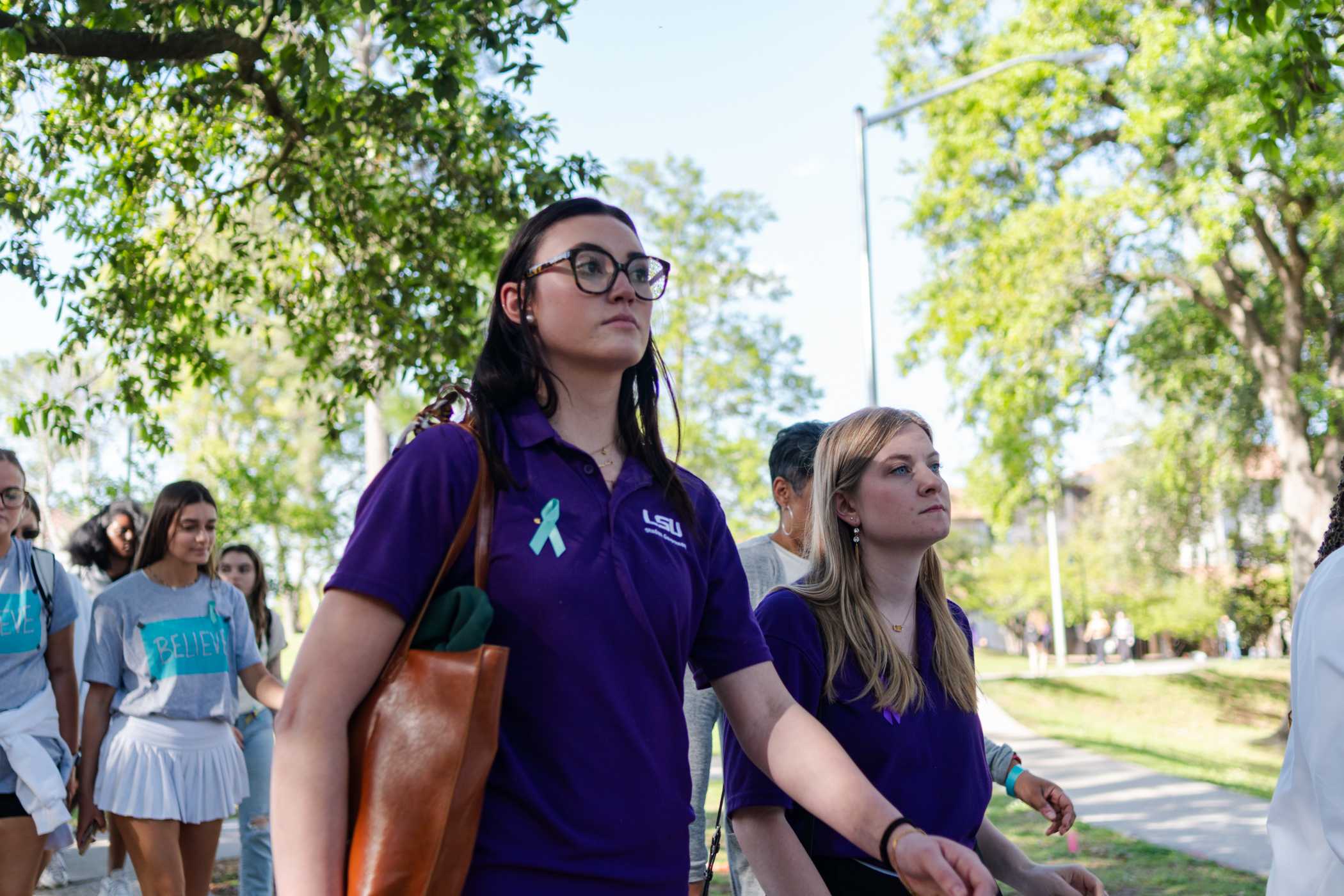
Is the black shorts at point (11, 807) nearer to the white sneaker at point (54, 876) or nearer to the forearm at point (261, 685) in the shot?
the forearm at point (261, 685)

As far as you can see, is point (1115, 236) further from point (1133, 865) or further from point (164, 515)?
point (164, 515)

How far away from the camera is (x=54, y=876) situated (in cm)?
828

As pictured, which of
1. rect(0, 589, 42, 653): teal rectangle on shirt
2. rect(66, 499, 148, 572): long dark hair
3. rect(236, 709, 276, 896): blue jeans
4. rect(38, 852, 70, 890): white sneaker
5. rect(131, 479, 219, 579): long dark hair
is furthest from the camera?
rect(38, 852, 70, 890): white sneaker

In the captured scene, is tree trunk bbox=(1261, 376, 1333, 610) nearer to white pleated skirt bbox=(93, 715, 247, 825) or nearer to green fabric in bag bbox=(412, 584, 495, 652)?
white pleated skirt bbox=(93, 715, 247, 825)

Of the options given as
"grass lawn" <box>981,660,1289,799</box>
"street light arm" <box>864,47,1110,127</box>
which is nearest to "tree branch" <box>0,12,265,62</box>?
"street light arm" <box>864,47,1110,127</box>

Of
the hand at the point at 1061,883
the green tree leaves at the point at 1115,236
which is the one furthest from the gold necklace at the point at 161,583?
the green tree leaves at the point at 1115,236

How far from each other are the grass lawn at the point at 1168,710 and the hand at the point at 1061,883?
13746mm

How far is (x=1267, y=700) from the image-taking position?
2138cm

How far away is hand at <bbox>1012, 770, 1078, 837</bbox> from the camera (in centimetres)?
325

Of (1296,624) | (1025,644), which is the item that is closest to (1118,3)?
(1296,624)

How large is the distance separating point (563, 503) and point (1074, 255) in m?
15.7

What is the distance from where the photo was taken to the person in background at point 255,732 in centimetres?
664

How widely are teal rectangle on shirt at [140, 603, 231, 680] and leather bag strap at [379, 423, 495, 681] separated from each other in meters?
3.99

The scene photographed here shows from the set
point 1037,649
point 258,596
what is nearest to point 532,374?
point 258,596
